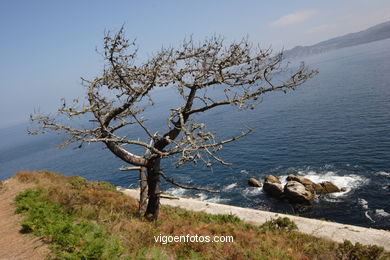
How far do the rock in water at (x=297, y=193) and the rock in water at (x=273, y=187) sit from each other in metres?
0.90

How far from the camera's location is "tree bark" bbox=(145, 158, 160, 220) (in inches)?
433

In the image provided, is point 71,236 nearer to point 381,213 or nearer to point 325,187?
point 381,213

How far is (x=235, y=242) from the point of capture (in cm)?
1013

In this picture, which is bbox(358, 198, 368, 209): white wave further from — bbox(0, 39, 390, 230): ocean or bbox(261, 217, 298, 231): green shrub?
bbox(261, 217, 298, 231): green shrub

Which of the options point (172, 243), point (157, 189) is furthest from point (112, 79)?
point (172, 243)

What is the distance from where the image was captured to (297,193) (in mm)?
28484

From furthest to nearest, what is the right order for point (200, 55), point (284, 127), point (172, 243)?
point (284, 127) < point (200, 55) < point (172, 243)

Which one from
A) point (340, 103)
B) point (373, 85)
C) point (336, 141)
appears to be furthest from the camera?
point (373, 85)

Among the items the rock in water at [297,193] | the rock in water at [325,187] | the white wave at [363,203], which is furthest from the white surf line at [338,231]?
the rock in water at [325,187]

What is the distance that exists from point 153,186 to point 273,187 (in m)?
23.6

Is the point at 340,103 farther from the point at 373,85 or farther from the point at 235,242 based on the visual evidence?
the point at 235,242

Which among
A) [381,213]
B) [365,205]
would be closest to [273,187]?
[365,205]

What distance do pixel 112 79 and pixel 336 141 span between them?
43461 millimetres

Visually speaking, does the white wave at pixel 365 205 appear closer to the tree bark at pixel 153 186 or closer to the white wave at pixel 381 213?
the white wave at pixel 381 213
